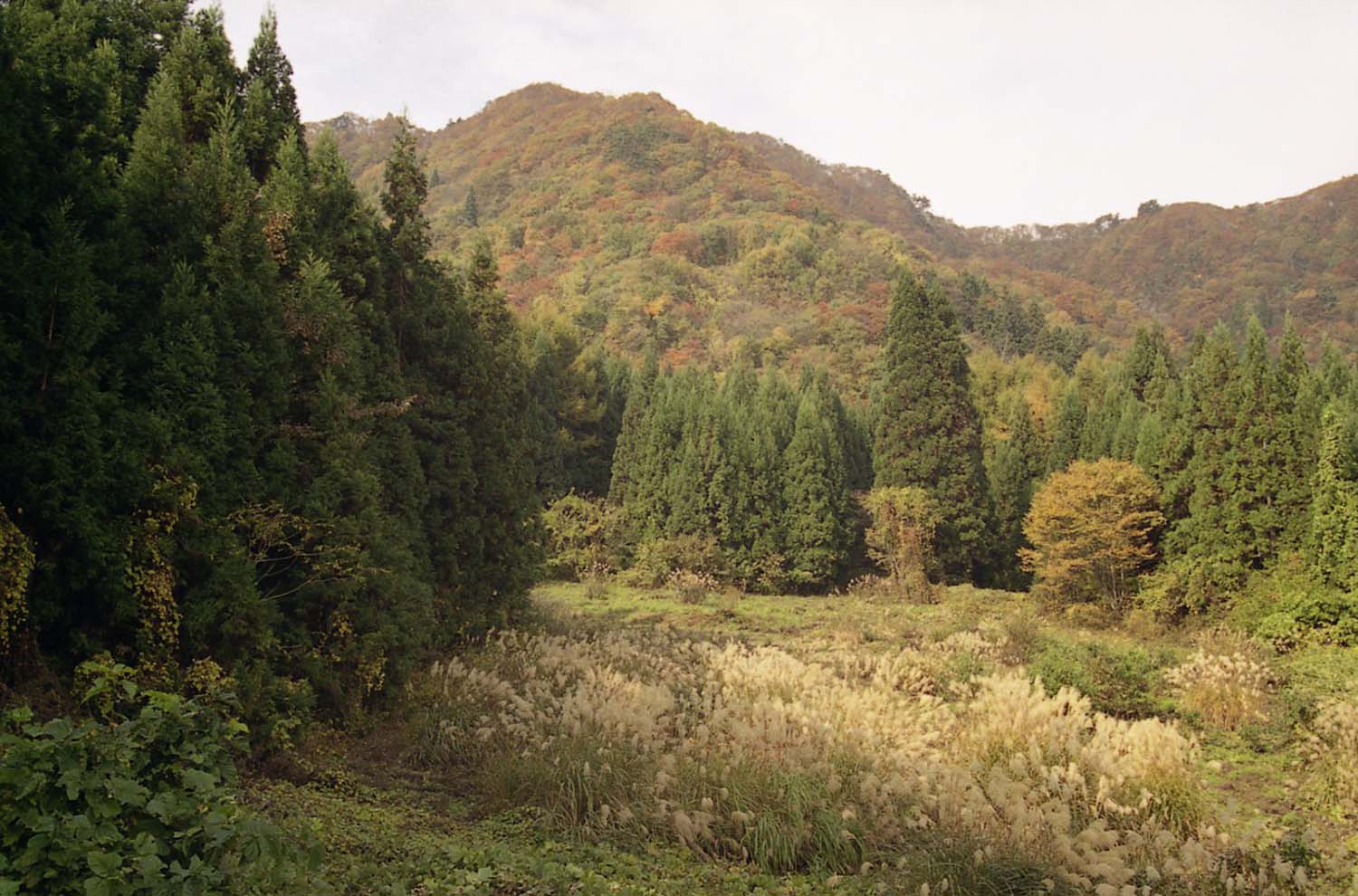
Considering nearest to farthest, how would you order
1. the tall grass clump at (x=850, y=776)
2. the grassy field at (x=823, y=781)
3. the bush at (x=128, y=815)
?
the bush at (x=128, y=815)
the grassy field at (x=823, y=781)
the tall grass clump at (x=850, y=776)

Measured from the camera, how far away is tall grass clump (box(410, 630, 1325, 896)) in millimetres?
5906

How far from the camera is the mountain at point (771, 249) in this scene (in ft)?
216

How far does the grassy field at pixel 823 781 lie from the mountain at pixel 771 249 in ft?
122

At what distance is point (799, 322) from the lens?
6412cm

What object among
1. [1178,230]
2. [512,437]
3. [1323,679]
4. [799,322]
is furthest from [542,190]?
[1323,679]

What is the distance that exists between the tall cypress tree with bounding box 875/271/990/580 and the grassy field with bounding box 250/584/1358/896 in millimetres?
13650

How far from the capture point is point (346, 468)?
8922mm

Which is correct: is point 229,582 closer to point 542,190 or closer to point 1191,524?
point 1191,524

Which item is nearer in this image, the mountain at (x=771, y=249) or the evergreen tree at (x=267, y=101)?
the evergreen tree at (x=267, y=101)

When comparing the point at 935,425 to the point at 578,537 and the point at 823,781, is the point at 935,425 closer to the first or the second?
the point at 578,537

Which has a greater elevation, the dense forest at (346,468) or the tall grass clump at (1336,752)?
the dense forest at (346,468)

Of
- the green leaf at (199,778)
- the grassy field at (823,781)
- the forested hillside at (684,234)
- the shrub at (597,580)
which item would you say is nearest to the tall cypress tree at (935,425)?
the shrub at (597,580)

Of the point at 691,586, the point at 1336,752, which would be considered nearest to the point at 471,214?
the point at 691,586

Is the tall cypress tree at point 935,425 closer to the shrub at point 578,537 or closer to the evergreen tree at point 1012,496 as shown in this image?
the evergreen tree at point 1012,496
